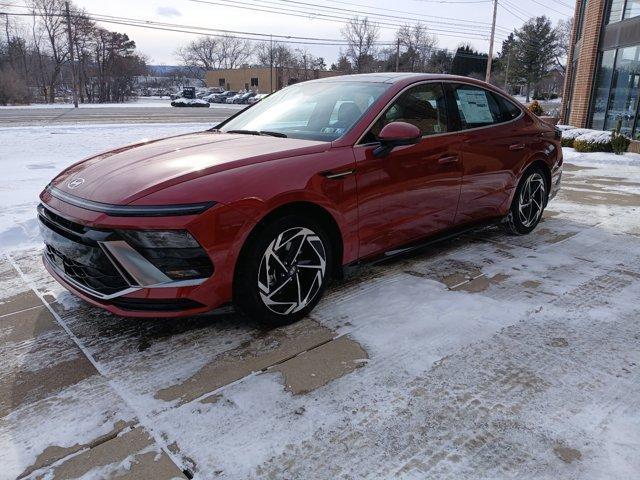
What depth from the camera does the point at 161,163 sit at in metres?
3.01

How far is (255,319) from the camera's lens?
3025 mm

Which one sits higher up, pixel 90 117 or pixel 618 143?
pixel 618 143

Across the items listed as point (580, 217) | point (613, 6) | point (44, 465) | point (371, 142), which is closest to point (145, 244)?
point (44, 465)

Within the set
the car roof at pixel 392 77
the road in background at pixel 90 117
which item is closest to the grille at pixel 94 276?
the car roof at pixel 392 77

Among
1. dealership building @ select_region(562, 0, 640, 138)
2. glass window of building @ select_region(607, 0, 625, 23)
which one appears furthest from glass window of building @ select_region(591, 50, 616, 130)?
glass window of building @ select_region(607, 0, 625, 23)

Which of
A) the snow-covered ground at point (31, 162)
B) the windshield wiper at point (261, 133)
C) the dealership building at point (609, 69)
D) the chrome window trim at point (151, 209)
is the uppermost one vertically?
the dealership building at point (609, 69)

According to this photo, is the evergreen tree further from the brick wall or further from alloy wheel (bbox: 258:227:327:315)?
alloy wheel (bbox: 258:227:327:315)

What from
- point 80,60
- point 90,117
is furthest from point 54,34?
point 90,117

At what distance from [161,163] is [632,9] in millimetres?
16155

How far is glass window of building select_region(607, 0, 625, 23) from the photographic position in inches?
580

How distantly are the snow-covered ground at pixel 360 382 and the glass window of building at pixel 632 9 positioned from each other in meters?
13.4

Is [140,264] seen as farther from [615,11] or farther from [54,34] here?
[54,34]

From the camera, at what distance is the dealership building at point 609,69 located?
14.0 metres

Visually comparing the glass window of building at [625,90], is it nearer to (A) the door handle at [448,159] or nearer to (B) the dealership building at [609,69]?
(B) the dealership building at [609,69]
